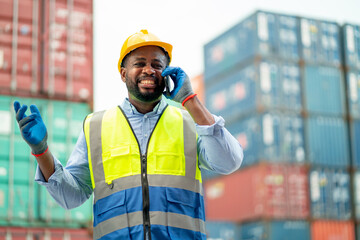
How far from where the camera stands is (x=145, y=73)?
9.82 feet

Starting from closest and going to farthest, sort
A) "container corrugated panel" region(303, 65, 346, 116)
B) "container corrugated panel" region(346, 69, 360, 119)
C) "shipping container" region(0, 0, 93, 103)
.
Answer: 1. "shipping container" region(0, 0, 93, 103)
2. "container corrugated panel" region(303, 65, 346, 116)
3. "container corrugated panel" region(346, 69, 360, 119)

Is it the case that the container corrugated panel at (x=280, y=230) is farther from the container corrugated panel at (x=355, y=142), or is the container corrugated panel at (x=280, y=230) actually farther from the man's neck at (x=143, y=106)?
the man's neck at (x=143, y=106)

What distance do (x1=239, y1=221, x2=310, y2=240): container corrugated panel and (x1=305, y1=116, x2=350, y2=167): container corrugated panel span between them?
2.46m

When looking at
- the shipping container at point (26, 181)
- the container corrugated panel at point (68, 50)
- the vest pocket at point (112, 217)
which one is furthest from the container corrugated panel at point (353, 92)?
the vest pocket at point (112, 217)

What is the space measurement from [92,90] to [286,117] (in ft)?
34.5

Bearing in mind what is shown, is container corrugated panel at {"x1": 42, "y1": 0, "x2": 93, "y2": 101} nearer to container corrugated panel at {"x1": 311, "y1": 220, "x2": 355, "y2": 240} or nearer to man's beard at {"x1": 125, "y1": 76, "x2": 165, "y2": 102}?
man's beard at {"x1": 125, "y1": 76, "x2": 165, "y2": 102}

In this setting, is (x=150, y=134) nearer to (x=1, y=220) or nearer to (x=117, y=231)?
(x=117, y=231)

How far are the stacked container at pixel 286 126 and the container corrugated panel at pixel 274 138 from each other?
36mm

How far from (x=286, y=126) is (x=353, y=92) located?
11.8 ft

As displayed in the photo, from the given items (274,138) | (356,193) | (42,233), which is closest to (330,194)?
(356,193)

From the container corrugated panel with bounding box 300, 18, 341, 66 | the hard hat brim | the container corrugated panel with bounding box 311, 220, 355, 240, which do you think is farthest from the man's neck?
the container corrugated panel with bounding box 300, 18, 341, 66

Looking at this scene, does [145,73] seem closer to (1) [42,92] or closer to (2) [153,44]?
(2) [153,44]

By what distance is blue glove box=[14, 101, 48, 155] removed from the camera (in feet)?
9.27

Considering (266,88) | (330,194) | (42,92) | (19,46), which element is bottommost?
(330,194)
